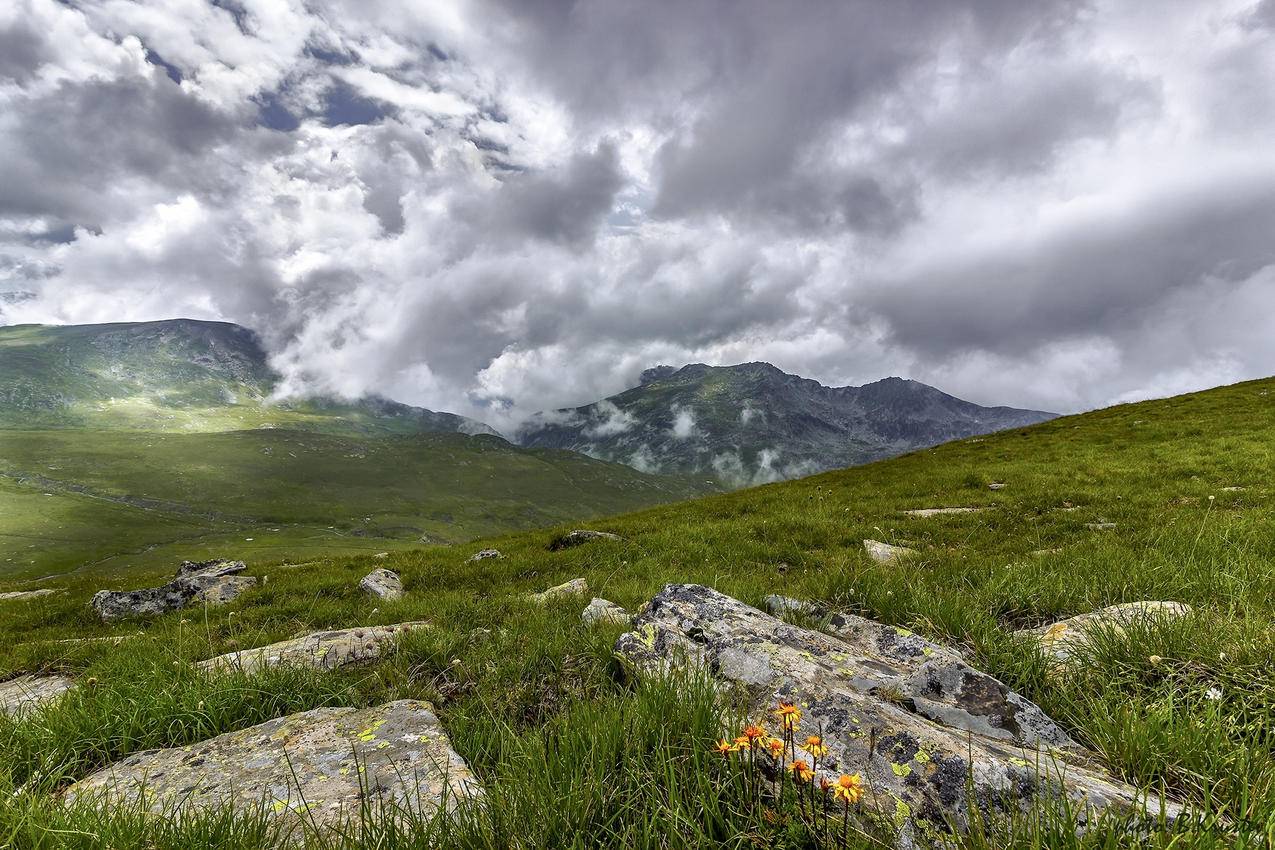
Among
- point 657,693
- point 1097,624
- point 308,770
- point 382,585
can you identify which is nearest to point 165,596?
point 382,585

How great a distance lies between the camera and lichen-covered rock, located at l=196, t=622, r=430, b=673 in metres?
5.73

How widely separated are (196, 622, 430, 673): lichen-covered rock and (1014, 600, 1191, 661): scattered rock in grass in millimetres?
6801

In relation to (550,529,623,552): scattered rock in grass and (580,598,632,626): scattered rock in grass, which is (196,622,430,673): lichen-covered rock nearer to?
(580,598,632,626): scattered rock in grass

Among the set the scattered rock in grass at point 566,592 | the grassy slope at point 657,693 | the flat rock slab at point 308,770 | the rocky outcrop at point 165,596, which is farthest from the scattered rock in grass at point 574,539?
the flat rock slab at point 308,770

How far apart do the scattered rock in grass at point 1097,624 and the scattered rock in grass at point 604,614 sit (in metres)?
3.98

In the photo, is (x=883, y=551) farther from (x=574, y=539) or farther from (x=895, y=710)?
(x=574, y=539)

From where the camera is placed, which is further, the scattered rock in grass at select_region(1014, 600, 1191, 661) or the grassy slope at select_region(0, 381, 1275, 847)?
the scattered rock in grass at select_region(1014, 600, 1191, 661)

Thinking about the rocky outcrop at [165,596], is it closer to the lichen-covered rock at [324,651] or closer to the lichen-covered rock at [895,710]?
the lichen-covered rock at [324,651]

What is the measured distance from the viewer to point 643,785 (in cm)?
270

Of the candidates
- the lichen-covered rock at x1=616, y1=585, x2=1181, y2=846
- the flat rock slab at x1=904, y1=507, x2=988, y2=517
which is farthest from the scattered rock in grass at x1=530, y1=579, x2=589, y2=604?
the flat rock slab at x1=904, y1=507, x2=988, y2=517

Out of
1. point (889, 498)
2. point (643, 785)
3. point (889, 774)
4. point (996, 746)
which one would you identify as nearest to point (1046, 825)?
point (889, 774)

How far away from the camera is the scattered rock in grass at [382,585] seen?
13531 millimetres

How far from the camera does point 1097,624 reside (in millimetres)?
4539

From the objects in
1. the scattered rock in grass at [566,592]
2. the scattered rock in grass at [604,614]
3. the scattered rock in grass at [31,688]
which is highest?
the scattered rock in grass at [604,614]
